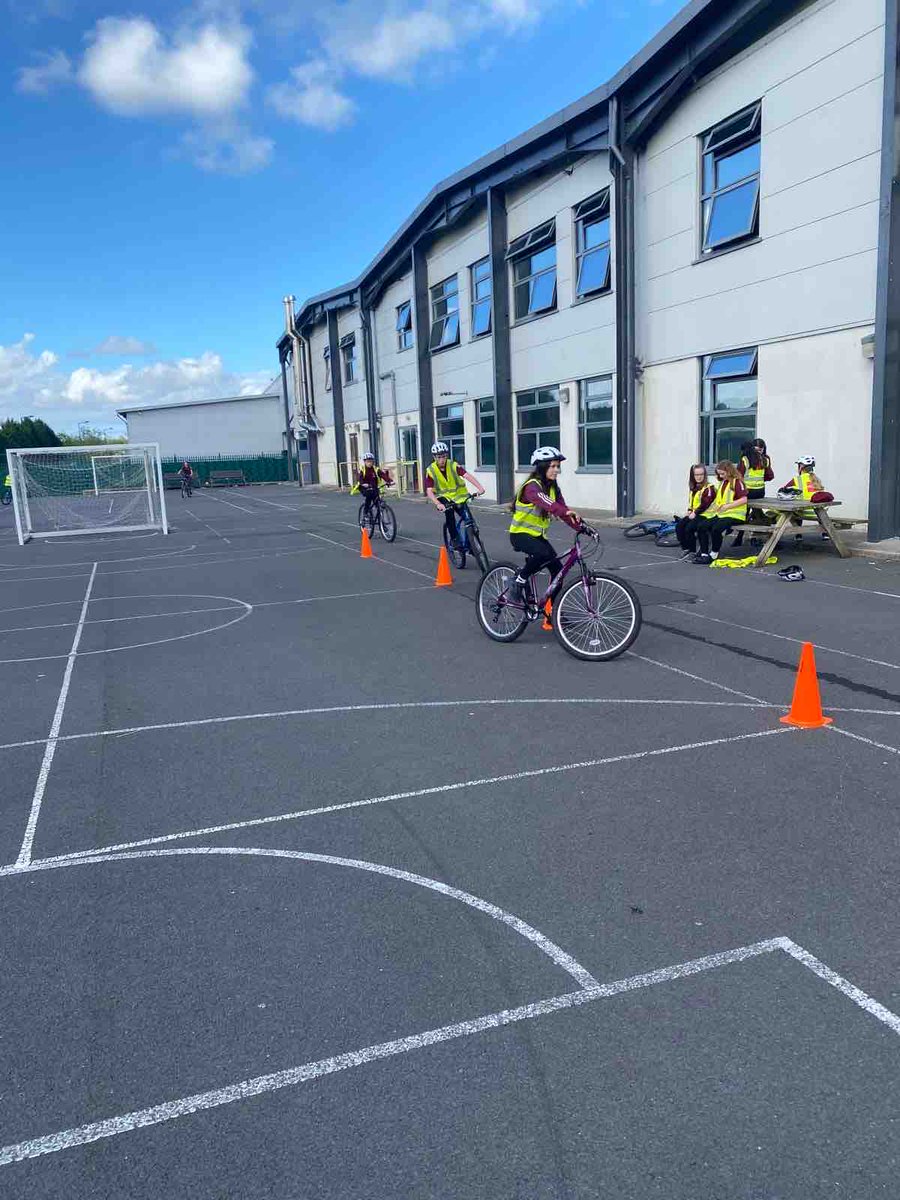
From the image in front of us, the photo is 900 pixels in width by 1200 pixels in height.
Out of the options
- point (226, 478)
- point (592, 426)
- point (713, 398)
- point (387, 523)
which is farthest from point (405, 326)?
point (226, 478)

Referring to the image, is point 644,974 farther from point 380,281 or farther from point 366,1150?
point 380,281

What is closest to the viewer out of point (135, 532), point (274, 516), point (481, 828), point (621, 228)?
point (481, 828)

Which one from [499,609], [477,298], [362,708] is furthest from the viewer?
[477,298]

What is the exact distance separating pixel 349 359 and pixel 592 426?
25.2 m

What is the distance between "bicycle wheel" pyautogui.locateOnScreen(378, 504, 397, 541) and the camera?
1858cm

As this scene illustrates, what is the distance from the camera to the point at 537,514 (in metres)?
8.51

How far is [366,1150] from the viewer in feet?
8.50

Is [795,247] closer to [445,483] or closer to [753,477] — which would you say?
[753,477]

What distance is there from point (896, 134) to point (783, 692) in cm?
984

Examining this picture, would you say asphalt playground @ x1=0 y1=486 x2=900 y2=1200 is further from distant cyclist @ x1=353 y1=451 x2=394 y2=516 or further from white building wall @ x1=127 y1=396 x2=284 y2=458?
white building wall @ x1=127 y1=396 x2=284 y2=458

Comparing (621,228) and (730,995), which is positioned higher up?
(621,228)

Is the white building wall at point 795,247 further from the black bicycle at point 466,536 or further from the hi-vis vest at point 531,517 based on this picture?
the hi-vis vest at point 531,517

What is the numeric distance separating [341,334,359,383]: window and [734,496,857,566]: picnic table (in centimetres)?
3242

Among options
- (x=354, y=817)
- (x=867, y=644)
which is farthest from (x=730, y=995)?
(x=867, y=644)
